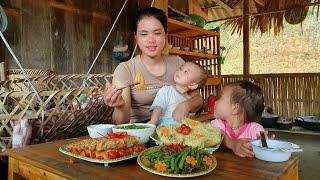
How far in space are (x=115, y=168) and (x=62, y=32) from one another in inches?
109

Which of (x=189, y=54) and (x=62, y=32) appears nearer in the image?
(x=62, y=32)

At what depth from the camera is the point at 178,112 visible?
1591 millimetres

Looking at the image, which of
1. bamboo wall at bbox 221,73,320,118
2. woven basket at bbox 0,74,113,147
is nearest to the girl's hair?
woven basket at bbox 0,74,113,147

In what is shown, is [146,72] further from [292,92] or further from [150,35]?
[292,92]

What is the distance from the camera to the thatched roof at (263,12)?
4.89m

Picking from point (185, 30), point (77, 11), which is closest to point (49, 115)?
point (77, 11)

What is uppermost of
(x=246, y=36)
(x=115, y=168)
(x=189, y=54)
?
(x=246, y=36)

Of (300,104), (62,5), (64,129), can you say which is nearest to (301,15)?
(300,104)

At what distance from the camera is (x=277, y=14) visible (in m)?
5.18

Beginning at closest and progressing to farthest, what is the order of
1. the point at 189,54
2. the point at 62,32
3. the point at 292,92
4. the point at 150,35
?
the point at 150,35
the point at 62,32
the point at 189,54
the point at 292,92

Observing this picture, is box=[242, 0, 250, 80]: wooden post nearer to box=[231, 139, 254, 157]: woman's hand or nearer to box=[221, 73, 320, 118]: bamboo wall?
box=[221, 73, 320, 118]: bamboo wall

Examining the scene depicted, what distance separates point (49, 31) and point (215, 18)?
375 centimetres

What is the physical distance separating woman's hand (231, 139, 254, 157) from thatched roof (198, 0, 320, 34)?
12.6ft

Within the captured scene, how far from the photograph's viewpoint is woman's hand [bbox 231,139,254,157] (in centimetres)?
102
